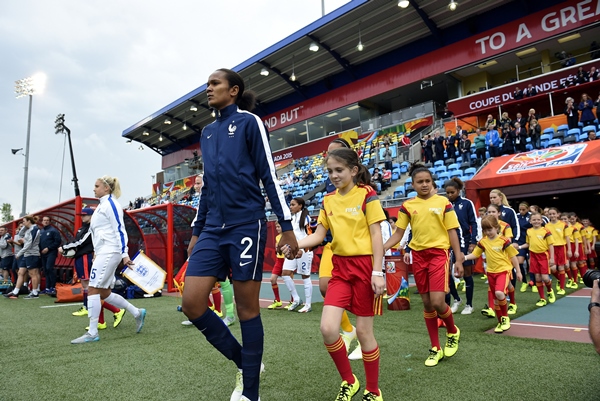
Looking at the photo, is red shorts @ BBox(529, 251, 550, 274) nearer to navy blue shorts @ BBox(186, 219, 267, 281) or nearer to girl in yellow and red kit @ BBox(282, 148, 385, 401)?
girl in yellow and red kit @ BBox(282, 148, 385, 401)

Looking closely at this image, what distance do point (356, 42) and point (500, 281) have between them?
74.9 feet

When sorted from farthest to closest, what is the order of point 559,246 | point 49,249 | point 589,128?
point 589,128
point 49,249
point 559,246

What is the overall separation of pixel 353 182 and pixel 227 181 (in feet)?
3.35

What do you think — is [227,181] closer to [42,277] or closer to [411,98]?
[42,277]

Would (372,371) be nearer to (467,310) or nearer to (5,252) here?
(467,310)

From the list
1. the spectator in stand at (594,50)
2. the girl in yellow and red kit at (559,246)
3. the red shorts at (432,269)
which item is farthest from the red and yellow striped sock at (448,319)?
the spectator in stand at (594,50)

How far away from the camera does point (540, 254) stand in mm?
7727

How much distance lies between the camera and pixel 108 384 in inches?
132

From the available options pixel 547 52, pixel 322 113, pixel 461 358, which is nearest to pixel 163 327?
pixel 461 358

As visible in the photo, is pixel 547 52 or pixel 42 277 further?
pixel 547 52

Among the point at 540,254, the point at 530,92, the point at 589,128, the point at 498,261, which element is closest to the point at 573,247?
the point at 540,254

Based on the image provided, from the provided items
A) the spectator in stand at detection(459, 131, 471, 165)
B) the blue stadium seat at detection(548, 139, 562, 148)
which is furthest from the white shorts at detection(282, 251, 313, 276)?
the blue stadium seat at detection(548, 139, 562, 148)

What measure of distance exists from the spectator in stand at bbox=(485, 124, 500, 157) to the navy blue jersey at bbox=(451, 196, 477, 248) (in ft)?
30.5

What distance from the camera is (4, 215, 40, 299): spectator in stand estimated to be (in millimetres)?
10672
